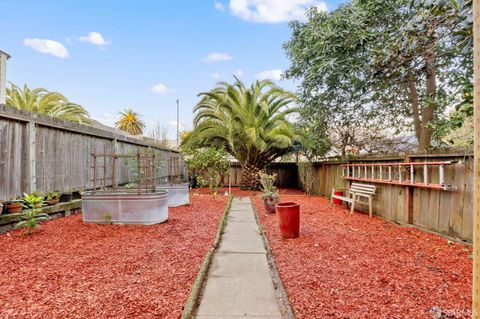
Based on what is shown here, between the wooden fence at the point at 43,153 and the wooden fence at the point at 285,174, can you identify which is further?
the wooden fence at the point at 285,174

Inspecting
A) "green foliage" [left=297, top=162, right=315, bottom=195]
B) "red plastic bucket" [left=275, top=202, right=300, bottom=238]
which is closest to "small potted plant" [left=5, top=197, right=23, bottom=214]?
"red plastic bucket" [left=275, top=202, right=300, bottom=238]

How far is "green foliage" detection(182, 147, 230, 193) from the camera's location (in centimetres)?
1159

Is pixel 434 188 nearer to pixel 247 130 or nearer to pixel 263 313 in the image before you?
pixel 263 313

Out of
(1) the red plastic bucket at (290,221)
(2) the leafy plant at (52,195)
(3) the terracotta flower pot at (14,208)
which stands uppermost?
(2) the leafy plant at (52,195)

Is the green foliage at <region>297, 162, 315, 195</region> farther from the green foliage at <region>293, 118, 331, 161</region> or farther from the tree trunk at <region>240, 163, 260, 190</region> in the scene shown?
the tree trunk at <region>240, 163, 260, 190</region>

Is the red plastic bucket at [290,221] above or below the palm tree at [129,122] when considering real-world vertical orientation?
below

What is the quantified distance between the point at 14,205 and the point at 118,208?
146cm

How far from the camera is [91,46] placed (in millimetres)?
12539

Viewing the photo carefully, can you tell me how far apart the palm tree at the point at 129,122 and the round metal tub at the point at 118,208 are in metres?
27.2

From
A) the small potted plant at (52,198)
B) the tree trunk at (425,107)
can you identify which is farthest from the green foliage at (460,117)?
the small potted plant at (52,198)

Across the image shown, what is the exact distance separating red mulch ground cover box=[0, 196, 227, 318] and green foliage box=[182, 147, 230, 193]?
6842 mm

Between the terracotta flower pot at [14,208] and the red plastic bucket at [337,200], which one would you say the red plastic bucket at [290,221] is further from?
the red plastic bucket at [337,200]

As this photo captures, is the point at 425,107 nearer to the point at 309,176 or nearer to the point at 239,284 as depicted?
the point at 309,176

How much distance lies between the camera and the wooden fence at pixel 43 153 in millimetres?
4062
